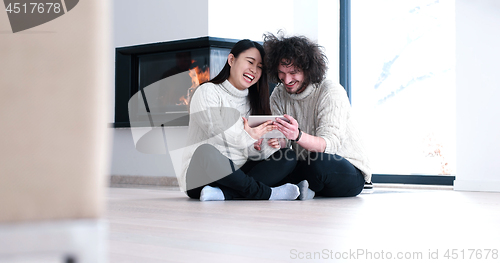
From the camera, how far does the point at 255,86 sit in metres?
2.54

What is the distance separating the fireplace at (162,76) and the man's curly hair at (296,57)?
4.09 feet

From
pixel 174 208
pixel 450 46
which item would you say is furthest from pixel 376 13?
pixel 174 208

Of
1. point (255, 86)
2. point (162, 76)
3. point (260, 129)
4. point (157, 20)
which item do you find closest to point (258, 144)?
point (260, 129)

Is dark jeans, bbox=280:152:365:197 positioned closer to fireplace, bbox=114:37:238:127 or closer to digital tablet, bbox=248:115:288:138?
digital tablet, bbox=248:115:288:138

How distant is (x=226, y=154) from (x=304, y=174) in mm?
418

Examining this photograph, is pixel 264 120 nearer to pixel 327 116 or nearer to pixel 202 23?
pixel 327 116

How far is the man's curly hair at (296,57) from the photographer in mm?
2410

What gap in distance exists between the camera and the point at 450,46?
11.7 ft

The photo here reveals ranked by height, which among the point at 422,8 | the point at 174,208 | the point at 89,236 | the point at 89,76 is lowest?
the point at 174,208

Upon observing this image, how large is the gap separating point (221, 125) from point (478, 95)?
5.89ft

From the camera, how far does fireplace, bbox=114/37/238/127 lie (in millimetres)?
3706

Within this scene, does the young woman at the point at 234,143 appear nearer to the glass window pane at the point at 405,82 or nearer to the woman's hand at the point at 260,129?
the woman's hand at the point at 260,129

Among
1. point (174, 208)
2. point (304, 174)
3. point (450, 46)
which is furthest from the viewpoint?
point (450, 46)

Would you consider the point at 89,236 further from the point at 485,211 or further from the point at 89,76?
the point at 485,211
